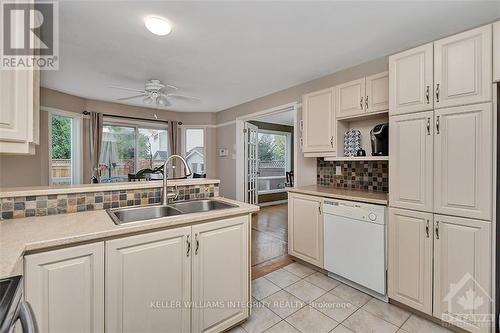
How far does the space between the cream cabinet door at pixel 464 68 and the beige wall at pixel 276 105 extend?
0.87 metres

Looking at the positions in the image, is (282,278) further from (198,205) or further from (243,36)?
(243,36)

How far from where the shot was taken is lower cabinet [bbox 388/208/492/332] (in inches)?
61.8

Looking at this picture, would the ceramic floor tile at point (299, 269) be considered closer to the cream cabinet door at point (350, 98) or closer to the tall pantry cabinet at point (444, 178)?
the tall pantry cabinet at point (444, 178)

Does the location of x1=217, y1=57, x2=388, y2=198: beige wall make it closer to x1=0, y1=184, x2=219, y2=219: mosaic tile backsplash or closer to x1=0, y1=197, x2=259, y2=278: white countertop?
x1=0, y1=184, x2=219, y2=219: mosaic tile backsplash

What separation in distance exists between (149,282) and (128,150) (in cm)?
446

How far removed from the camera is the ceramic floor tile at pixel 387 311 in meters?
1.84

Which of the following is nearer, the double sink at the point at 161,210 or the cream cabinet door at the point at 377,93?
the double sink at the point at 161,210

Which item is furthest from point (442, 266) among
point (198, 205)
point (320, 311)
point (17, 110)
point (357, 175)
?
point (17, 110)

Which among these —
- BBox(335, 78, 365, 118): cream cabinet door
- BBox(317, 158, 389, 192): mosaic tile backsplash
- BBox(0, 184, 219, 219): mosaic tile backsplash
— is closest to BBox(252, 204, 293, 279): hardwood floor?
BBox(317, 158, 389, 192): mosaic tile backsplash

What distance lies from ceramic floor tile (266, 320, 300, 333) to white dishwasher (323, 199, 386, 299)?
Result: 849 millimetres

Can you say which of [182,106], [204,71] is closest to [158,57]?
[204,71]

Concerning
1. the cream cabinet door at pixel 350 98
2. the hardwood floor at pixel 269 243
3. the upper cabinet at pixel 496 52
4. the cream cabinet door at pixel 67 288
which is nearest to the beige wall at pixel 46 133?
the hardwood floor at pixel 269 243

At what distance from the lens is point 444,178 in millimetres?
1719

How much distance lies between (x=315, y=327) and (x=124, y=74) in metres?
3.61
